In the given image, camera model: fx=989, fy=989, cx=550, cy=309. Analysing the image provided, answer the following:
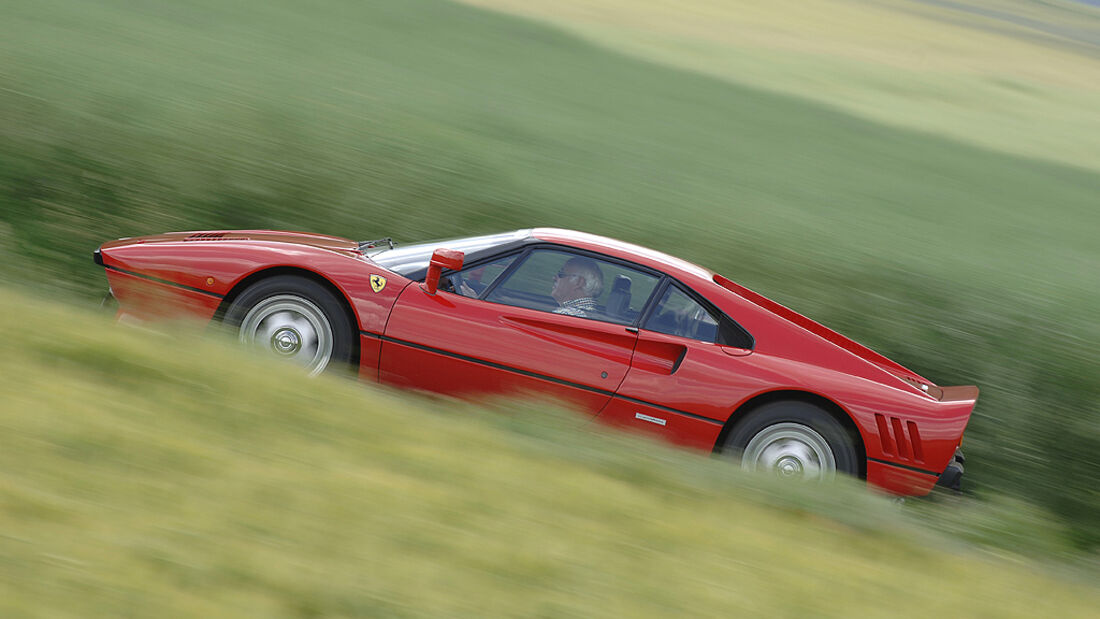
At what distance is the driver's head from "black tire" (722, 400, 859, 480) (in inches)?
48.7

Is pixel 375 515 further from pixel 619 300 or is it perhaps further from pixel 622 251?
pixel 622 251

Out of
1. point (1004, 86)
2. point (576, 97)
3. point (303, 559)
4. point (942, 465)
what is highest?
point (1004, 86)

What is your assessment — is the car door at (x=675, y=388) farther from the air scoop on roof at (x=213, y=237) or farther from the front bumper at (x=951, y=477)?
the air scoop on roof at (x=213, y=237)

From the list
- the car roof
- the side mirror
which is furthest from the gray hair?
the side mirror

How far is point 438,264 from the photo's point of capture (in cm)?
610

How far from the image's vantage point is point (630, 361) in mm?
6047

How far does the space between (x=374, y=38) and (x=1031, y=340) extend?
11.6 metres

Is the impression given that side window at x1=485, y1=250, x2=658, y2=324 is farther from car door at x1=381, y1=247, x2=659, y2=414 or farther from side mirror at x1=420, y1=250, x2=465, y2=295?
side mirror at x1=420, y1=250, x2=465, y2=295

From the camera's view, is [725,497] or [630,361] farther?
[630,361]

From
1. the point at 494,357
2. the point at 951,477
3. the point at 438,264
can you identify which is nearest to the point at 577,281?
the point at 494,357

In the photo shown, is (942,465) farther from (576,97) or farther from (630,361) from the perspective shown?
(576,97)

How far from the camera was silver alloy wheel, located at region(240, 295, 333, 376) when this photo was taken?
5.97m

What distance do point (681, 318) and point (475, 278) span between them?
134cm

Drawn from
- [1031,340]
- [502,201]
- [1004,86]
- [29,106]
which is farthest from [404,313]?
[1004,86]
